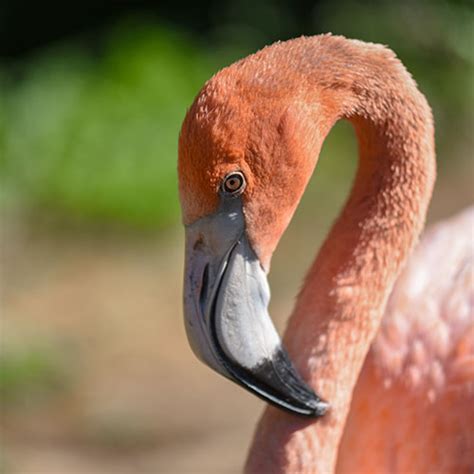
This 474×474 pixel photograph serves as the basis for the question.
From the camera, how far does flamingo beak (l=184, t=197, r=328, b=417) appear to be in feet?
8.84

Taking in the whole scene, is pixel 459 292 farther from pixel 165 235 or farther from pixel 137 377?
pixel 165 235

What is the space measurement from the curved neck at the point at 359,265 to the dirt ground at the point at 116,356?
6.37 ft

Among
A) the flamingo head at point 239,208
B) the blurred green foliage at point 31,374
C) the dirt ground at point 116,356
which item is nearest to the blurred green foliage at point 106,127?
the dirt ground at point 116,356

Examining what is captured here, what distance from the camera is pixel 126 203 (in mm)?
6406

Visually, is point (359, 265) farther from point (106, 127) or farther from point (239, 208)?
point (106, 127)

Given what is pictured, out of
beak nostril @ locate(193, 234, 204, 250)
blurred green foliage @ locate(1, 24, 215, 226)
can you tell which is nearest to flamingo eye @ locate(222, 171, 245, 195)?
beak nostril @ locate(193, 234, 204, 250)

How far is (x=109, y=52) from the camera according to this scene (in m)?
7.02

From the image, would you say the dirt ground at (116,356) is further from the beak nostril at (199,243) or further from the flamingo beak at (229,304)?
the beak nostril at (199,243)

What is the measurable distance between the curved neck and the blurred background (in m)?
1.96

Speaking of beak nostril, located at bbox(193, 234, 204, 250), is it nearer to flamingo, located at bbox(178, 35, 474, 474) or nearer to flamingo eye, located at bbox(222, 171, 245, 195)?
flamingo, located at bbox(178, 35, 474, 474)

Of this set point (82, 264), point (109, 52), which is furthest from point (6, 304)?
point (109, 52)

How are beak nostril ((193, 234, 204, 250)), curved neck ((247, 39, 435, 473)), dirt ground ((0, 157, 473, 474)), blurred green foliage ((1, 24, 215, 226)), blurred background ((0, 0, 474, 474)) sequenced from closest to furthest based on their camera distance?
beak nostril ((193, 234, 204, 250)), curved neck ((247, 39, 435, 473)), dirt ground ((0, 157, 473, 474)), blurred background ((0, 0, 474, 474)), blurred green foliage ((1, 24, 215, 226))

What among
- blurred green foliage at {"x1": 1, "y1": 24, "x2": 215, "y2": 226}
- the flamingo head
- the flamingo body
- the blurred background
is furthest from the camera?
blurred green foliage at {"x1": 1, "y1": 24, "x2": 215, "y2": 226}

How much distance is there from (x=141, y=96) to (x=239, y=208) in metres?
4.25
